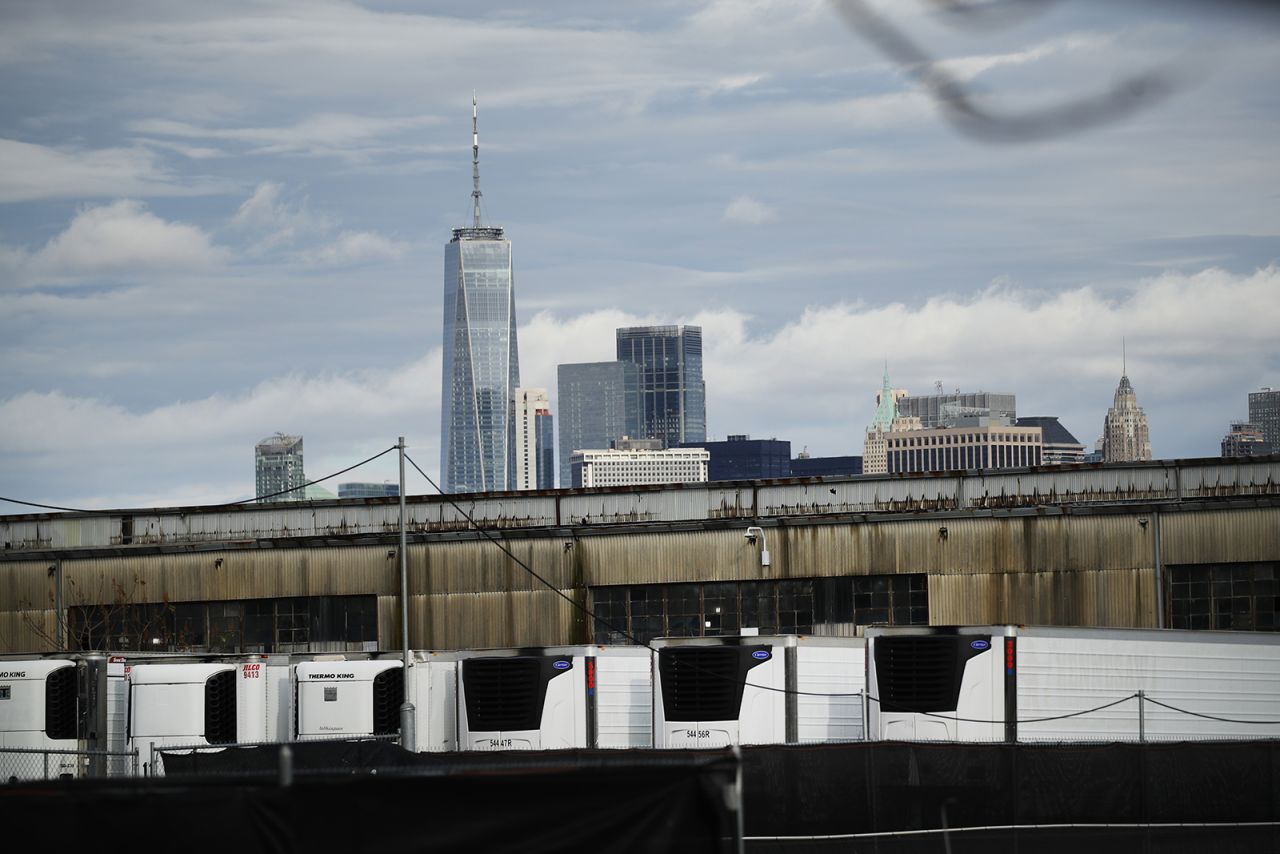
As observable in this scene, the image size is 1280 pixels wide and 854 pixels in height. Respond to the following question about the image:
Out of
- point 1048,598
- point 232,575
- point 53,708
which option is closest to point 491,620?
point 232,575

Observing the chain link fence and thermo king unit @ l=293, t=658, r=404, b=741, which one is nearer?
the chain link fence

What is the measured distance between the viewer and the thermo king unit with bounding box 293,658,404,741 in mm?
30016

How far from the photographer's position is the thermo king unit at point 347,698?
30016mm

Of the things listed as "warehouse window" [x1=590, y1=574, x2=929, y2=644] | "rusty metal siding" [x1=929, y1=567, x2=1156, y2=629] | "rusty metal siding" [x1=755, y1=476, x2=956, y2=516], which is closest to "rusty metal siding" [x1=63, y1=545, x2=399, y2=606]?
"warehouse window" [x1=590, y1=574, x2=929, y2=644]

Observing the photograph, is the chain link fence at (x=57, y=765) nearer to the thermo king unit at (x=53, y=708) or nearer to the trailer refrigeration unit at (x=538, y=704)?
the thermo king unit at (x=53, y=708)

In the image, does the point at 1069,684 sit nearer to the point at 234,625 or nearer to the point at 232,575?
the point at 234,625

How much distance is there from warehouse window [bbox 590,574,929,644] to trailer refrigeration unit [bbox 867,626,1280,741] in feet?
39.2

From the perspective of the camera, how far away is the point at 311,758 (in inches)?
845

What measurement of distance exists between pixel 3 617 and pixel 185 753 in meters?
26.4

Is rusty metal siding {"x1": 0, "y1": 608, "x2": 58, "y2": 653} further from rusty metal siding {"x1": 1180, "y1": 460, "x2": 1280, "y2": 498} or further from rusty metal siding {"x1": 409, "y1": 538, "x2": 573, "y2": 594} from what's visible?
rusty metal siding {"x1": 1180, "y1": 460, "x2": 1280, "y2": 498}

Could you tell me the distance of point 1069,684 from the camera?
2684 cm

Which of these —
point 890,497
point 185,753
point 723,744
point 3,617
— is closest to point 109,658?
point 185,753

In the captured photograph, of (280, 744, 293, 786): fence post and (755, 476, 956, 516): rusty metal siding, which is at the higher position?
(755, 476, 956, 516): rusty metal siding

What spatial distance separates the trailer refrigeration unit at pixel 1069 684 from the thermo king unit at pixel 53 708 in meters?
14.2
